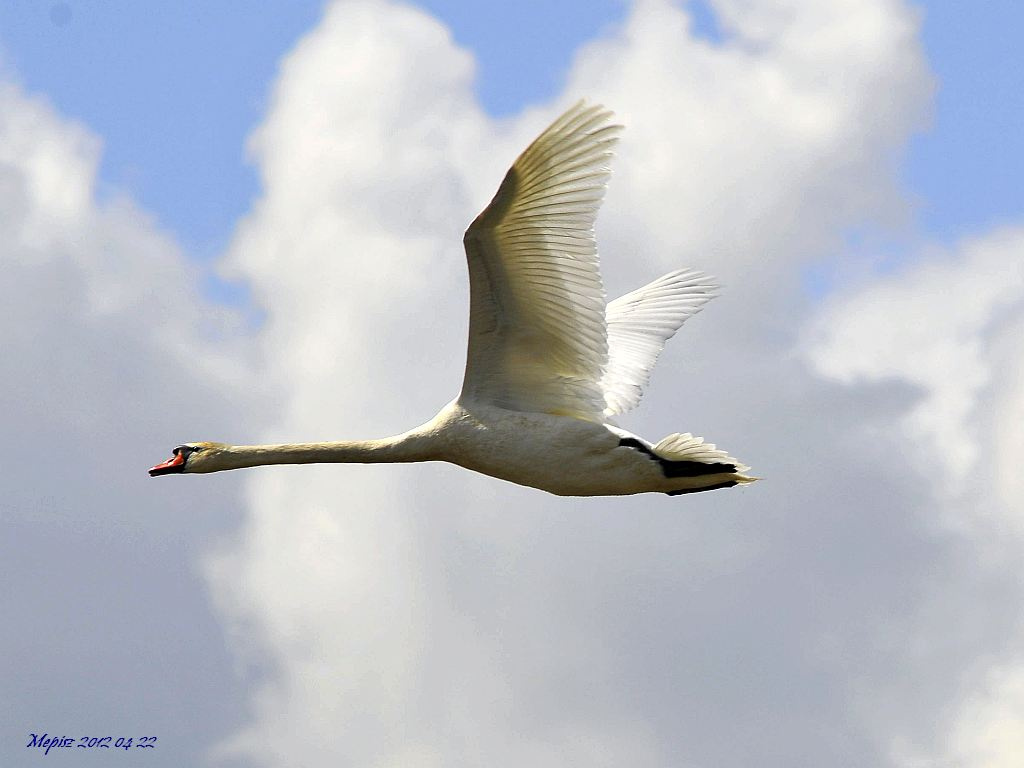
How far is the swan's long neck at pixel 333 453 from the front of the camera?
17438mm

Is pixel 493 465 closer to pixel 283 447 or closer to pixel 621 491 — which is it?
pixel 621 491

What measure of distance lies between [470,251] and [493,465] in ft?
8.16

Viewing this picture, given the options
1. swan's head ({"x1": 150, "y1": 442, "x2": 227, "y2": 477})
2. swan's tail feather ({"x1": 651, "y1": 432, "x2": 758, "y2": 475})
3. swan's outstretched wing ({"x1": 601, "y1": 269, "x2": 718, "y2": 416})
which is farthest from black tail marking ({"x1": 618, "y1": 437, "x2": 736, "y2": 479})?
swan's head ({"x1": 150, "y1": 442, "x2": 227, "y2": 477})

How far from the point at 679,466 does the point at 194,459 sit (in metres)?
5.20

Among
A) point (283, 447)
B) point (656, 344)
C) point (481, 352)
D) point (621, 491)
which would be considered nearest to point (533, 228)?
point (481, 352)

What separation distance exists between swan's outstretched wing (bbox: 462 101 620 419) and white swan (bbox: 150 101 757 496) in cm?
1

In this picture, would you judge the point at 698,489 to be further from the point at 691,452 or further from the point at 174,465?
the point at 174,465

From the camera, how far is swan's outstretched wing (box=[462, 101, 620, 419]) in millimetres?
14812

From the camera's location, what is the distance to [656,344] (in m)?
20.8

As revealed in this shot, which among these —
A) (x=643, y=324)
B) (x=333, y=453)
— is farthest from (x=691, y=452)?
(x=643, y=324)

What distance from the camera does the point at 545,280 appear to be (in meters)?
15.8

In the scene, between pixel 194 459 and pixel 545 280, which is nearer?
pixel 545 280

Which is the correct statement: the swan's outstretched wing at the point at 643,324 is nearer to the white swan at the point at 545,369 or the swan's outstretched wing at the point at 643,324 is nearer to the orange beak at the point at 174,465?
the white swan at the point at 545,369

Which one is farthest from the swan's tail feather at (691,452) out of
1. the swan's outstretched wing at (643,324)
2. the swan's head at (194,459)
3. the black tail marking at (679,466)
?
the swan's head at (194,459)
